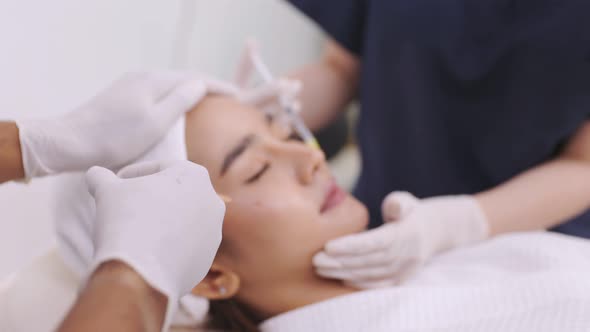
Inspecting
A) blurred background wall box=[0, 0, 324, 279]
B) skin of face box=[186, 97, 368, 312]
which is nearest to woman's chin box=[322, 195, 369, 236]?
skin of face box=[186, 97, 368, 312]

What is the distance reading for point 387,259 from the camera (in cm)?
85

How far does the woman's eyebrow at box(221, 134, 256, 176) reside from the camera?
0.80 m

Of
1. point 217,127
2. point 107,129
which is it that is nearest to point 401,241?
point 217,127

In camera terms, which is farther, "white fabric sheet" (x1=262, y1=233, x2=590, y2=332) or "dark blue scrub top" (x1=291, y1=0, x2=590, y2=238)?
"dark blue scrub top" (x1=291, y1=0, x2=590, y2=238)

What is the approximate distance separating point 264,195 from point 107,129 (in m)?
0.23

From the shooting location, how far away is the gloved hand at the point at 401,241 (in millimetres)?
826

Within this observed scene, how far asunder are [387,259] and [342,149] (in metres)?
0.92

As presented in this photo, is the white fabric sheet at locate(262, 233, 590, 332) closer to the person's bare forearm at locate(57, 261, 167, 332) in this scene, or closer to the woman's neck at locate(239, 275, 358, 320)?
the woman's neck at locate(239, 275, 358, 320)

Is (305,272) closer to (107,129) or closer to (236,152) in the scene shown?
(236,152)

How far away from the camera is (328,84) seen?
1.27 meters

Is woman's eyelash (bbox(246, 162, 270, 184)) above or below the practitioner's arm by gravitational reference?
above

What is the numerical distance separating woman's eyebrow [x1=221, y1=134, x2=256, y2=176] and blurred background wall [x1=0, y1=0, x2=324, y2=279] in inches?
14.0

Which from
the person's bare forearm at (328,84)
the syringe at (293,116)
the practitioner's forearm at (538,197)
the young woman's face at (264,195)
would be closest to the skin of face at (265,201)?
the young woman's face at (264,195)

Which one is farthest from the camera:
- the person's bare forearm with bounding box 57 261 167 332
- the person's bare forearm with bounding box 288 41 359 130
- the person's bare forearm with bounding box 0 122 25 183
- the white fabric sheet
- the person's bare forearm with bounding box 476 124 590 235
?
the person's bare forearm with bounding box 288 41 359 130
